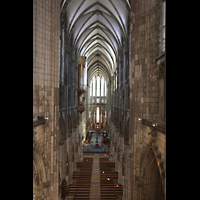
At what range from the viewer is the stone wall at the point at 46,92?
760 centimetres

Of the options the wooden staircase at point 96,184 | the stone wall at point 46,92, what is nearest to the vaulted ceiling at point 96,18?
the stone wall at point 46,92

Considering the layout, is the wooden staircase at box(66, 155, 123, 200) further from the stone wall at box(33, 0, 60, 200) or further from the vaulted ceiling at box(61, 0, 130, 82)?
the vaulted ceiling at box(61, 0, 130, 82)

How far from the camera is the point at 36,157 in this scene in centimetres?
727

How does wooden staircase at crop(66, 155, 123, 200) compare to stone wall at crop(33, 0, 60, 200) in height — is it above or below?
below

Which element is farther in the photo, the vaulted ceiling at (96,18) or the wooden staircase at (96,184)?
the wooden staircase at (96,184)

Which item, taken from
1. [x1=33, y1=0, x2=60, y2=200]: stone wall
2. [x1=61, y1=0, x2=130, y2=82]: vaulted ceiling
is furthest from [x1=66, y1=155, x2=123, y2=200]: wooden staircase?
[x1=61, y1=0, x2=130, y2=82]: vaulted ceiling

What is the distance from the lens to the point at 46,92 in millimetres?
7965

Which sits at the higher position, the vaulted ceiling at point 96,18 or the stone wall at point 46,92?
the vaulted ceiling at point 96,18

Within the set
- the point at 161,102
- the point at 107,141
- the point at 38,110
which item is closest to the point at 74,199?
the point at 38,110

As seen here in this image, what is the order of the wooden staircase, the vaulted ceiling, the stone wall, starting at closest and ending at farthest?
the stone wall → the vaulted ceiling → the wooden staircase

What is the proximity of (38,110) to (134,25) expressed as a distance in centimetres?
Answer: 667

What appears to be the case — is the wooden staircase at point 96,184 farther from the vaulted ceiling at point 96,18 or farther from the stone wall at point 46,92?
the vaulted ceiling at point 96,18

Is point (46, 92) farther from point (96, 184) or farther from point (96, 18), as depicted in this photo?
point (96, 18)

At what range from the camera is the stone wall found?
760 cm
